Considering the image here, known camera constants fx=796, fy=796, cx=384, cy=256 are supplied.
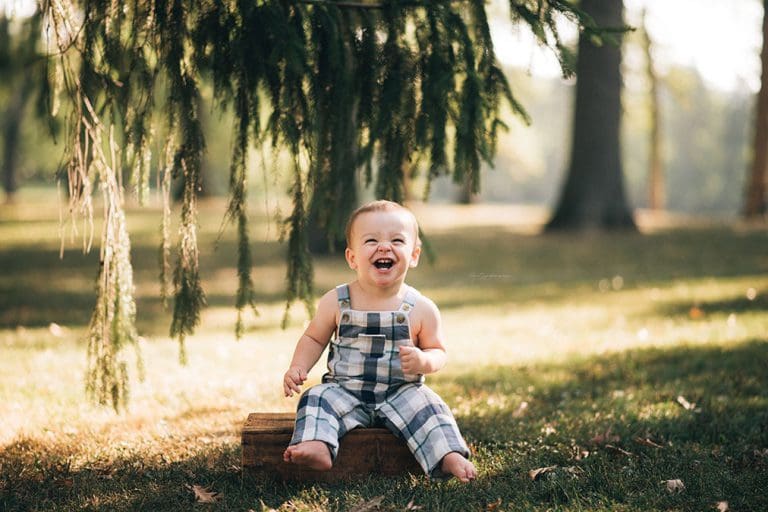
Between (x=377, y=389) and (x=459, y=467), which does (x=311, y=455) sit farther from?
(x=459, y=467)

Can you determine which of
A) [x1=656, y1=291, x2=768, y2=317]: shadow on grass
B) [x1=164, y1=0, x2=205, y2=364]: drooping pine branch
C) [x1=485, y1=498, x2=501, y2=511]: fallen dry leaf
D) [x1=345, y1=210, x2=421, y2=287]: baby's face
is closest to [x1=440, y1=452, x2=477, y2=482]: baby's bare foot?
[x1=485, y1=498, x2=501, y2=511]: fallen dry leaf

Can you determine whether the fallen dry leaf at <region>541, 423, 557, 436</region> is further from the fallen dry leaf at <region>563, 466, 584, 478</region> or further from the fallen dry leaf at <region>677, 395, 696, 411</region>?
the fallen dry leaf at <region>677, 395, 696, 411</region>

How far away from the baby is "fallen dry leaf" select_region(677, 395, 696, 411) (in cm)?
185

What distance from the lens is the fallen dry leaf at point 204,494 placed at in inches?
126

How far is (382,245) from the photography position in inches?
136

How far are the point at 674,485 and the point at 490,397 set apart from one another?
174 cm

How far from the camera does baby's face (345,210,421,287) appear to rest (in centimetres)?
348

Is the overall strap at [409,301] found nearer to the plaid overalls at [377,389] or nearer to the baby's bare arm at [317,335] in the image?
the plaid overalls at [377,389]

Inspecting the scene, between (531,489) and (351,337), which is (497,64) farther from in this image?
(531,489)

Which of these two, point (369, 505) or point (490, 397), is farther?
point (490, 397)

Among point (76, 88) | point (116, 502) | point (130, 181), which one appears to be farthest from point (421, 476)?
point (76, 88)

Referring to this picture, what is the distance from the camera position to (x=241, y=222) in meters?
4.26

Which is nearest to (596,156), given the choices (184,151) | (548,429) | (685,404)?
(685,404)

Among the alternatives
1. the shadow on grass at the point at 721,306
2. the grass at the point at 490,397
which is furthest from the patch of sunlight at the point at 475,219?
the shadow on grass at the point at 721,306
